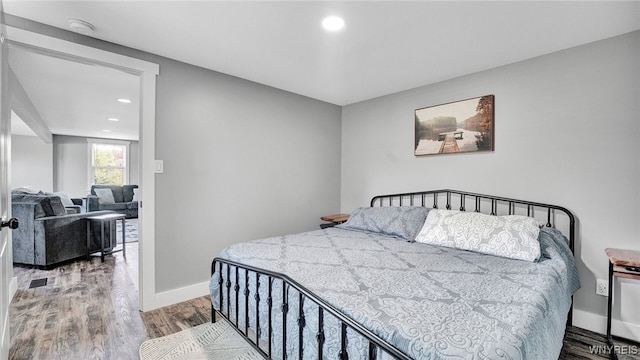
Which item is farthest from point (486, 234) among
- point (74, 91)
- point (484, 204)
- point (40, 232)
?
point (74, 91)

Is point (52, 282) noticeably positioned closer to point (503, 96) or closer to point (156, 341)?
point (156, 341)

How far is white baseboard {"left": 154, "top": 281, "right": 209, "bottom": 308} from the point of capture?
8.41ft

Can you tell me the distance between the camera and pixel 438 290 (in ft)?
4.61

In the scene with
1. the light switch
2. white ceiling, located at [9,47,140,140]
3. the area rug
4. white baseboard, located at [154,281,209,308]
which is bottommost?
the area rug

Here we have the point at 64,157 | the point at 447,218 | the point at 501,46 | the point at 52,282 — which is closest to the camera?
the point at 501,46

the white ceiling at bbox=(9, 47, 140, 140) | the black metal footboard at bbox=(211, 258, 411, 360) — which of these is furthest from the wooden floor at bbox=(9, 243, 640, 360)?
the white ceiling at bbox=(9, 47, 140, 140)

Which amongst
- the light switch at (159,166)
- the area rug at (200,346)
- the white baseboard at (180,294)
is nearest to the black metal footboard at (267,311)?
the area rug at (200,346)

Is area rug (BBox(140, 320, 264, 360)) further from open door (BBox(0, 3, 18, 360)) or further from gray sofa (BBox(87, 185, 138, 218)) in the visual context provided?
gray sofa (BBox(87, 185, 138, 218))

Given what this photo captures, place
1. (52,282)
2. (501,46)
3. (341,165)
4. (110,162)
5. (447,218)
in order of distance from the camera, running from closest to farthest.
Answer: (501,46)
(447,218)
(52,282)
(341,165)
(110,162)

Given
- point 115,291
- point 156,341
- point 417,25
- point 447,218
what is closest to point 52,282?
point 115,291

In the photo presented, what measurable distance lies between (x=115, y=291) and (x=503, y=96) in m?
4.18

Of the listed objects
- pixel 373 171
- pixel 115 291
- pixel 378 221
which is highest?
pixel 373 171

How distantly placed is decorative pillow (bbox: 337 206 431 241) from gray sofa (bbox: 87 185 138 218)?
6882mm

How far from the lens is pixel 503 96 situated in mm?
2645
